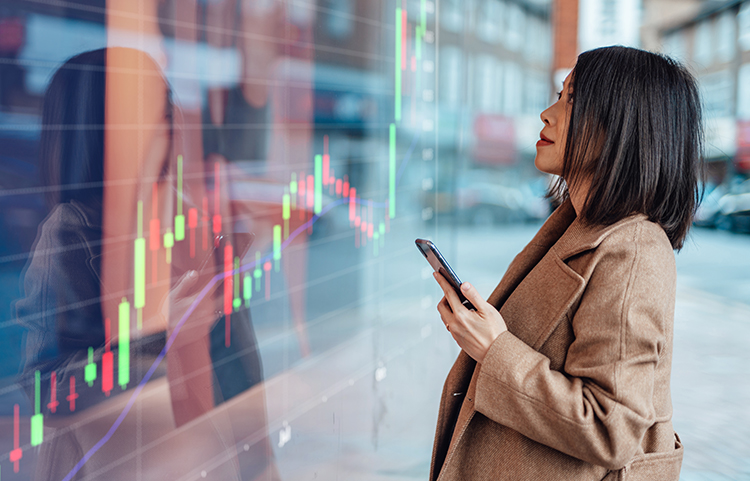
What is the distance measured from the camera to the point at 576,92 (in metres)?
0.96

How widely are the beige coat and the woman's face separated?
0.37ft

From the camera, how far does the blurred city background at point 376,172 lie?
36.9 inches

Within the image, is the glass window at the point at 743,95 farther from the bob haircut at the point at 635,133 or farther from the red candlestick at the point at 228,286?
the red candlestick at the point at 228,286

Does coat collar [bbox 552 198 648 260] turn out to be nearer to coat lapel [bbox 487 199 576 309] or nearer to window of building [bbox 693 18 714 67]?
coat lapel [bbox 487 199 576 309]

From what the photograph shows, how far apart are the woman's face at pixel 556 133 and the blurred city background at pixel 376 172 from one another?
0.21 m

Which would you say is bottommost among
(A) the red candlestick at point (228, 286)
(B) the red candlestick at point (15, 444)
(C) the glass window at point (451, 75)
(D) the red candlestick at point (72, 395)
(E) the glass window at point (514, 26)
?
(B) the red candlestick at point (15, 444)

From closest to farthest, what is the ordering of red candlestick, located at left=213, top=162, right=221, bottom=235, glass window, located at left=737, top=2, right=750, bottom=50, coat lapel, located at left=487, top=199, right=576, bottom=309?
coat lapel, located at left=487, top=199, right=576, bottom=309, red candlestick, located at left=213, top=162, right=221, bottom=235, glass window, located at left=737, top=2, right=750, bottom=50

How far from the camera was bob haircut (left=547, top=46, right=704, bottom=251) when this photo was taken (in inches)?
36.3

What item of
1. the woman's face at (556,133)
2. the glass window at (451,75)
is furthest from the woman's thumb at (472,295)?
the glass window at (451,75)

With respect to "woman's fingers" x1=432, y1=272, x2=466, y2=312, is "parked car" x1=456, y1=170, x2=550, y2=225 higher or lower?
higher

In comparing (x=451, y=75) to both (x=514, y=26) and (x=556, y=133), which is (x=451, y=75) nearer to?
(x=514, y=26)

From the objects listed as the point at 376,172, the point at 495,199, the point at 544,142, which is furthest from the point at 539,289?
the point at 495,199

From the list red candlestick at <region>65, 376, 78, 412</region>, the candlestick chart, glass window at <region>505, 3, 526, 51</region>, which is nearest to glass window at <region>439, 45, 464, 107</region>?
the candlestick chart

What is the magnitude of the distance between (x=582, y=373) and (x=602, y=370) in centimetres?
3
